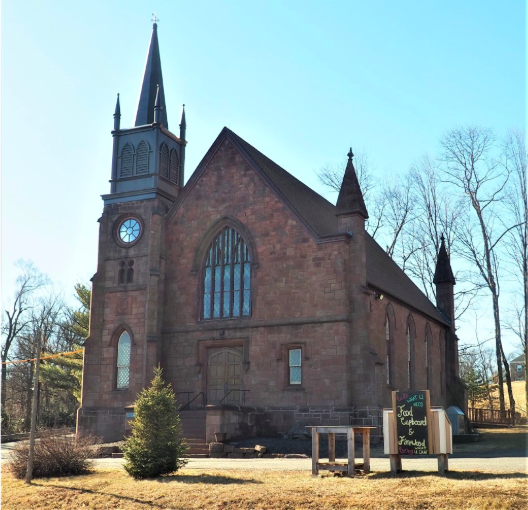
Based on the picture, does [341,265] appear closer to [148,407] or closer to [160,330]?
[160,330]

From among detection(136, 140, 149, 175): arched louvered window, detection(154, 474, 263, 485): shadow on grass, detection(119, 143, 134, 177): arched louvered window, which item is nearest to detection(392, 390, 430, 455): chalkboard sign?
detection(154, 474, 263, 485): shadow on grass

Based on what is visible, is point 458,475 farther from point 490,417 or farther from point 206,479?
point 490,417

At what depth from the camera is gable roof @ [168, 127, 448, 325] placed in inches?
1233

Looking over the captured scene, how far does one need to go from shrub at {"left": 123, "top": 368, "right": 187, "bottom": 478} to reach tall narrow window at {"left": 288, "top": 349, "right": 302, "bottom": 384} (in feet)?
40.2

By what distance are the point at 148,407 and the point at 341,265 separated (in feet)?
44.1

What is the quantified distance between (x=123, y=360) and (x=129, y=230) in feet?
19.4

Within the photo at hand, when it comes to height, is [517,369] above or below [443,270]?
below

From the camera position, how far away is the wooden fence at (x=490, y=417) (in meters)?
44.6

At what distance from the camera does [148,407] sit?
17422mm

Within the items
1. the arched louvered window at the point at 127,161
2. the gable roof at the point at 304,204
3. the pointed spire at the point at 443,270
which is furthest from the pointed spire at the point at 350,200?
the pointed spire at the point at 443,270

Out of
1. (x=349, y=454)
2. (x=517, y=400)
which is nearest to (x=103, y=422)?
(x=349, y=454)

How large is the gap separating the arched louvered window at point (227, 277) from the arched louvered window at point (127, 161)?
5662mm

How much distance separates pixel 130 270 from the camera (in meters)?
33.3

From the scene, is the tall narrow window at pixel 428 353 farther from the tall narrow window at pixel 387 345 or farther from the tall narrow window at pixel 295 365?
the tall narrow window at pixel 295 365
